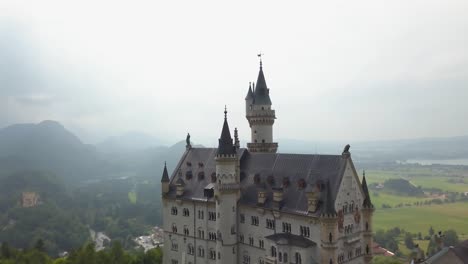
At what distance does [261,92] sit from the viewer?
7762 cm

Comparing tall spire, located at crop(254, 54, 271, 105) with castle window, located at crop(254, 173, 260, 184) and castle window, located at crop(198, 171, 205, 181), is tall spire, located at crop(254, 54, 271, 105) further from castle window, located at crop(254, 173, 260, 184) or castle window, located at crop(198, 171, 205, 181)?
castle window, located at crop(254, 173, 260, 184)

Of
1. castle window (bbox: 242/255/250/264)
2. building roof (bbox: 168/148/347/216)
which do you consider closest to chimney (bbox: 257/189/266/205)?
building roof (bbox: 168/148/347/216)

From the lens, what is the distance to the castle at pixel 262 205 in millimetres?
52531

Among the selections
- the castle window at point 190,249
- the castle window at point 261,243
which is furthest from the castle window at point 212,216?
the castle window at point 261,243

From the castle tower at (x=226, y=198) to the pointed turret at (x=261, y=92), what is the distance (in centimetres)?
1574

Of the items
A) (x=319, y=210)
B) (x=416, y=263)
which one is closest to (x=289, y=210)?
(x=319, y=210)

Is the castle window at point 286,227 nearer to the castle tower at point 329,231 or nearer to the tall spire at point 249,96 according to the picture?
the castle tower at point 329,231

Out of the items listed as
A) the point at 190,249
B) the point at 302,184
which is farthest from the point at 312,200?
the point at 190,249

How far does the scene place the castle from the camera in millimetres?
52531

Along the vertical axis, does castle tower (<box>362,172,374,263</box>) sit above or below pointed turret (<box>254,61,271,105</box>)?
below

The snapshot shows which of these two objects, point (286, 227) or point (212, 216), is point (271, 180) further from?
point (212, 216)

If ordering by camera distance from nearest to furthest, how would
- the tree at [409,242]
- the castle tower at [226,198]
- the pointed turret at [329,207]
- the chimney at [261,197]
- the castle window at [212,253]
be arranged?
the pointed turret at [329,207], the chimney at [261,197], the castle tower at [226,198], the castle window at [212,253], the tree at [409,242]

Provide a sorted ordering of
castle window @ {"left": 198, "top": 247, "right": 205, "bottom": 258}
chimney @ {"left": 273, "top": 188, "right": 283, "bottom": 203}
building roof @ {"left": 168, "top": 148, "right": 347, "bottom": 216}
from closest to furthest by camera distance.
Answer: building roof @ {"left": 168, "top": 148, "right": 347, "bottom": 216} < chimney @ {"left": 273, "top": 188, "right": 283, "bottom": 203} < castle window @ {"left": 198, "top": 247, "right": 205, "bottom": 258}

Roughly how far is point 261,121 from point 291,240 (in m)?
27.5
